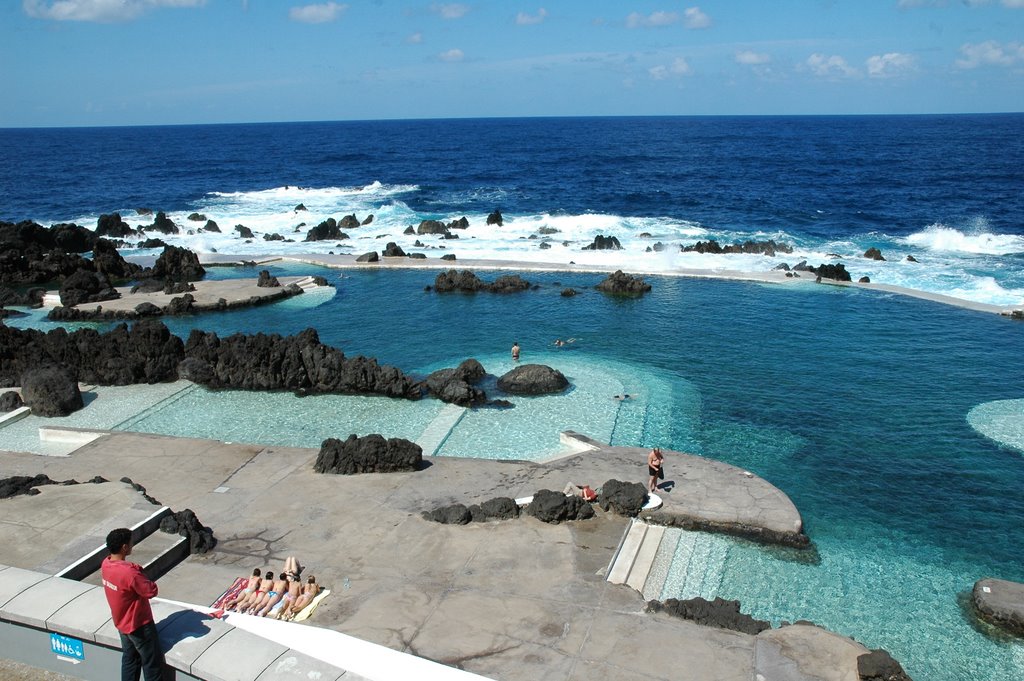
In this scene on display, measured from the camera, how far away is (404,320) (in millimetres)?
37062

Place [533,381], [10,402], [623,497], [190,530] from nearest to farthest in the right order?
[190,530], [623,497], [10,402], [533,381]

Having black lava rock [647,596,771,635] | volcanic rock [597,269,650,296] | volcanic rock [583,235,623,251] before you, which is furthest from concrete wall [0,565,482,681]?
volcanic rock [583,235,623,251]

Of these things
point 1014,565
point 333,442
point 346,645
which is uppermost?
point 346,645

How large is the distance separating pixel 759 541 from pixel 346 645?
36.1 ft

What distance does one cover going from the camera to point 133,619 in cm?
791

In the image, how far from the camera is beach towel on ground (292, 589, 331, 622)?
1361 cm

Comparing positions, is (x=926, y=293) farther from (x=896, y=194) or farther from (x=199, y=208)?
(x=199, y=208)

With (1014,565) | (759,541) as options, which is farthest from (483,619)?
(1014,565)

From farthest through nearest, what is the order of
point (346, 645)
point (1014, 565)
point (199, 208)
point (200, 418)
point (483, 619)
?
point (199, 208), point (200, 418), point (1014, 565), point (483, 619), point (346, 645)

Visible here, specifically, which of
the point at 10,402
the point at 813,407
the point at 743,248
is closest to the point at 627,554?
the point at 813,407

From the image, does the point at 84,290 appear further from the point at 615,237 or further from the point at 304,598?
the point at 615,237

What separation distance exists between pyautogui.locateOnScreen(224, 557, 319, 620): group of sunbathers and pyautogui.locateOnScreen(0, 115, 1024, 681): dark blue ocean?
7896 millimetres

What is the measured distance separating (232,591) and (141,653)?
659 cm

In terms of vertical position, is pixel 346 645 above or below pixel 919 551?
above
